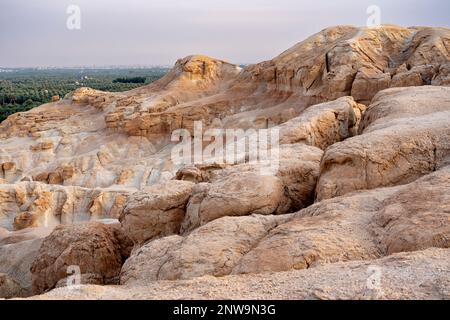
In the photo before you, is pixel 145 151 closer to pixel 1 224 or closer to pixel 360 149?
pixel 1 224

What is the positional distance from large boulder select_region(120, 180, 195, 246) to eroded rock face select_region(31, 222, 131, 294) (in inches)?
29.7

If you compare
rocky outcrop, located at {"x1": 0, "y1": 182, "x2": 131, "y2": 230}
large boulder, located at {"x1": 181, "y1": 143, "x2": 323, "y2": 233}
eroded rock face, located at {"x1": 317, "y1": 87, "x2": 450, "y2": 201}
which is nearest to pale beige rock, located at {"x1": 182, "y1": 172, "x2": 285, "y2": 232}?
large boulder, located at {"x1": 181, "y1": 143, "x2": 323, "y2": 233}

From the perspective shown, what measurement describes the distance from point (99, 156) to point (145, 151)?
9.74ft

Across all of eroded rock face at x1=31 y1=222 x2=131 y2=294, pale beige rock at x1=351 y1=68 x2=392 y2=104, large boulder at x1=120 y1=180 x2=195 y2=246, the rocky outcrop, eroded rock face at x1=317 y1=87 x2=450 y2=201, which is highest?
pale beige rock at x1=351 y1=68 x2=392 y2=104

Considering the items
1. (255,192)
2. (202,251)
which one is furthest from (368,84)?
(202,251)

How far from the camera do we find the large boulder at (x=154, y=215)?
11219 mm

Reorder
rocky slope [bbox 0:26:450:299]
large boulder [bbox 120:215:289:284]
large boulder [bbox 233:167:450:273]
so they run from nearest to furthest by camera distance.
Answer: rocky slope [bbox 0:26:450:299]
large boulder [bbox 233:167:450:273]
large boulder [bbox 120:215:289:284]

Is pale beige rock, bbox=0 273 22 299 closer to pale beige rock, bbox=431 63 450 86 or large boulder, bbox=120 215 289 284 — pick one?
large boulder, bbox=120 215 289 284

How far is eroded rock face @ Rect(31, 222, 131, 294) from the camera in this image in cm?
1120

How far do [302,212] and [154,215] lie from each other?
12.8 feet

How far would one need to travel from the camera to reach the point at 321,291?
5402 millimetres

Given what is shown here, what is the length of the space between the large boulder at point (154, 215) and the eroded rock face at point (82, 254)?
756 millimetres

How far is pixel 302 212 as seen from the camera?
8.88 meters

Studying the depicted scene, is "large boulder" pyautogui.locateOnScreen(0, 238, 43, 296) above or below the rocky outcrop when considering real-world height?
above
